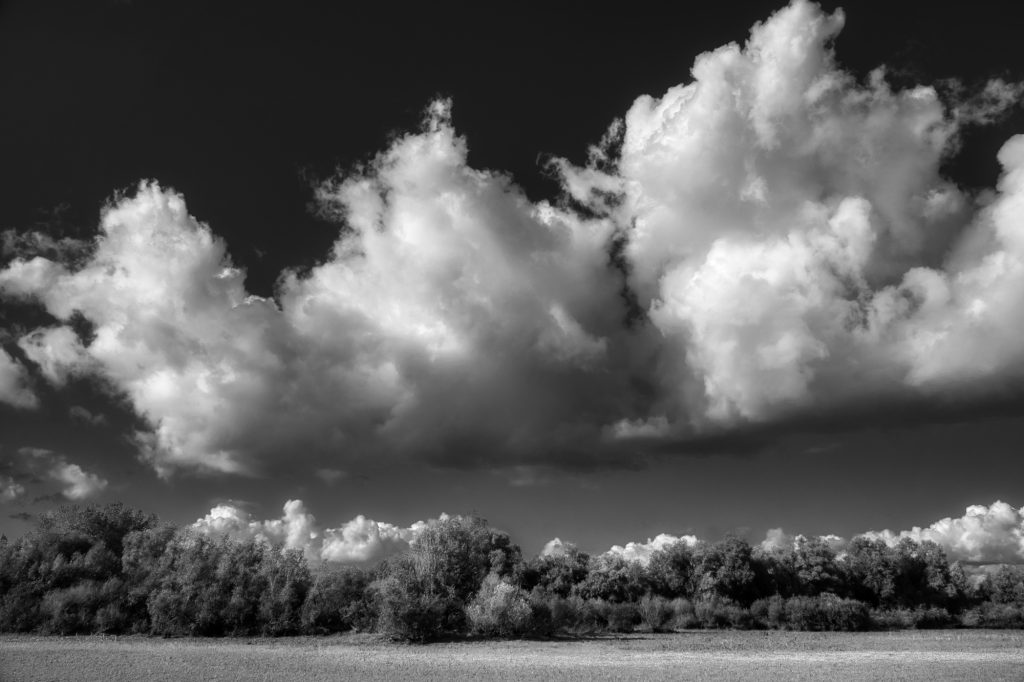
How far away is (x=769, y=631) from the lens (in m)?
58.4

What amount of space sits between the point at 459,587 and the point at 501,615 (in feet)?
31.6

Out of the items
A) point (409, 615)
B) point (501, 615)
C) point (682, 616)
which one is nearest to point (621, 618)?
point (682, 616)

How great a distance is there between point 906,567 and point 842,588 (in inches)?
393

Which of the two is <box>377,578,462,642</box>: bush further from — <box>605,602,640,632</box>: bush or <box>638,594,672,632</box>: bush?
<box>638,594,672,632</box>: bush

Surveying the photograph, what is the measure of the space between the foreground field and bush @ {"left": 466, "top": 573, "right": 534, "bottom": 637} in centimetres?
250

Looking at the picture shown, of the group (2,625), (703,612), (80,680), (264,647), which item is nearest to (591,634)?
(703,612)

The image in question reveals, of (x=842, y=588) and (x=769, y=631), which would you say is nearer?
(x=769, y=631)

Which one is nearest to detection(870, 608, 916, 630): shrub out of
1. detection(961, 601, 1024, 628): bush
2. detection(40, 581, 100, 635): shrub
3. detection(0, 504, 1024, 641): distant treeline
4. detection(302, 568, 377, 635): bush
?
detection(0, 504, 1024, 641): distant treeline

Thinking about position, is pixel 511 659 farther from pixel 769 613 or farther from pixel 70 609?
pixel 769 613

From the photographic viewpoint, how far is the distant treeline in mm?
48719

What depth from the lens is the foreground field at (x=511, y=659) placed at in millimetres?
29531

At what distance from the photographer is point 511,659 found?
35.2 meters

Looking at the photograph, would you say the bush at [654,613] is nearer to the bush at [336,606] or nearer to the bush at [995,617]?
the bush at [336,606]

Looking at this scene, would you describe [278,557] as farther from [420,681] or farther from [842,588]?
[842,588]
